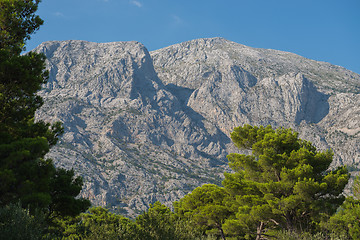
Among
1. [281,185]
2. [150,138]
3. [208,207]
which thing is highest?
[150,138]

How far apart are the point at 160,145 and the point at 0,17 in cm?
17000

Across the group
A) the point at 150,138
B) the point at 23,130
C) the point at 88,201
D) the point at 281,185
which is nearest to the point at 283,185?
the point at 281,185

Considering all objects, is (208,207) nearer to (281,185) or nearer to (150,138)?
(281,185)

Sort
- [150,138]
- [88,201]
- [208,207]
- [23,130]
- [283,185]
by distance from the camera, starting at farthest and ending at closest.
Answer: [150,138], [208,207], [283,185], [88,201], [23,130]

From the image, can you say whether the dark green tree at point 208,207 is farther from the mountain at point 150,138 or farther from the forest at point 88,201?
the mountain at point 150,138

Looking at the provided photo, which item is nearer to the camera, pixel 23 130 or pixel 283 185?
pixel 23 130

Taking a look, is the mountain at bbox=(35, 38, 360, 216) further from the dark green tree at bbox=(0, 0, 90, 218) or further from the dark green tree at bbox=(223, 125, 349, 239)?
the dark green tree at bbox=(0, 0, 90, 218)

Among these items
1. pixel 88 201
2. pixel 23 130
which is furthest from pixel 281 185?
pixel 23 130

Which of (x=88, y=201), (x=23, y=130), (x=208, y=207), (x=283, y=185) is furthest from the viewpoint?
(x=208, y=207)

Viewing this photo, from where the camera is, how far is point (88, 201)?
55.4ft

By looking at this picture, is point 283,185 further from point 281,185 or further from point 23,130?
point 23,130

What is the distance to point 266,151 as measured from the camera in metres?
23.1

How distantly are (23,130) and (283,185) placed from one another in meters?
18.1

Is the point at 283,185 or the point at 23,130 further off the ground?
the point at 283,185
